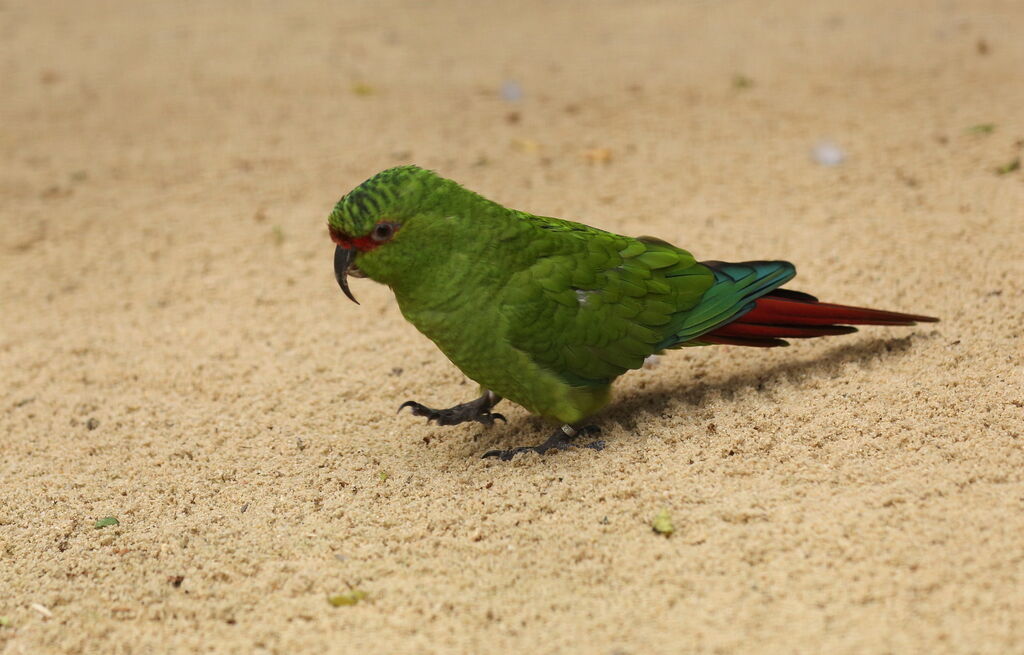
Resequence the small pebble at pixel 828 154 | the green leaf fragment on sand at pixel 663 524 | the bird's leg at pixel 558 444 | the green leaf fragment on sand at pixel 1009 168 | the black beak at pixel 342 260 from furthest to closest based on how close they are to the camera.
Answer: the small pebble at pixel 828 154 < the green leaf fragment on sand at pixel 1009 168 < the bird's leg at pixel 558 444 < the black beak at pixel 342 260 < the green leaf fragment on sand at pixel 663 524

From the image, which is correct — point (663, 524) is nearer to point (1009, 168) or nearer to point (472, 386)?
point (472, 386)

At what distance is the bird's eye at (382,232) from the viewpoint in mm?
A: 2729

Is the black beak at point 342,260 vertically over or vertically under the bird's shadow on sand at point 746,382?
over

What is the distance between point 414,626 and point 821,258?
8.66 feet

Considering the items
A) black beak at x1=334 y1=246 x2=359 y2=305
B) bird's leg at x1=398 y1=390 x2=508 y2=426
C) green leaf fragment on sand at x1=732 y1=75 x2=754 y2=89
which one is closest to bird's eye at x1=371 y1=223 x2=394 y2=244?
black beak at x1=334 y1=246 x2=359 y2=305

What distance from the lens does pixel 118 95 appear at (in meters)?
6.39

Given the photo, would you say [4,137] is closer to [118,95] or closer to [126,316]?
[118,95]

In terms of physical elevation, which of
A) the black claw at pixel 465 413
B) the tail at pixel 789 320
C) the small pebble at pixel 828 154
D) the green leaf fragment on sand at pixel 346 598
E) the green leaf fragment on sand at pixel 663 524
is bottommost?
the green leaf fragment on sand at pixel 346 598

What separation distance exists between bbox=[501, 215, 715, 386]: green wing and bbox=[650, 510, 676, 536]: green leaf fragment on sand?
0.59 meters

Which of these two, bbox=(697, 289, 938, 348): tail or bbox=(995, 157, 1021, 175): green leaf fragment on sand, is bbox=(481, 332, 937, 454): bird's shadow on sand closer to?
bbox=(697, 289, 938, 348): tail

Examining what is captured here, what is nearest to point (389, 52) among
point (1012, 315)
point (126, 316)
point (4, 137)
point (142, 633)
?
point (4, 137)

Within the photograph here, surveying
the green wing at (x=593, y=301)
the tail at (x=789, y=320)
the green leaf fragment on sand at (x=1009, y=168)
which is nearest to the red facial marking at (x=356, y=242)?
the green wing at (x=593, y=301)

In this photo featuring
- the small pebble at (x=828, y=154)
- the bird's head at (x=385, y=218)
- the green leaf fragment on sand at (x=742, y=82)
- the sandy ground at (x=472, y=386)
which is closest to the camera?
the sandy ground at (x=472, y=386)

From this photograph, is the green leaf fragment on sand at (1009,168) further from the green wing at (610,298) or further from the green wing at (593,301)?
the green wing at (593,301)
